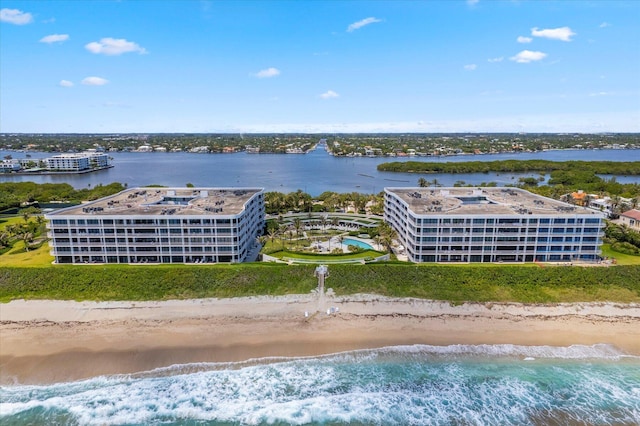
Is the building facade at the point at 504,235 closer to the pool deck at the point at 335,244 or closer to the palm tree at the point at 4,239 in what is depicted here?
the pool deck at the point at 335,244

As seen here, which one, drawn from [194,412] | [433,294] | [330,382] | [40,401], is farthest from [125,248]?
[433,294]

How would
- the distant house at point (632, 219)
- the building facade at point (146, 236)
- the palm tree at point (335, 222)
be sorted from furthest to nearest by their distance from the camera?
the palm tree at point (335, 222), the distant house at point (632, 219), the building facade at point (146, 236)

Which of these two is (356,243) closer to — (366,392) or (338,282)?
(338,282)

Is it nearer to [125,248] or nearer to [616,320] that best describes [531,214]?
[616,320]

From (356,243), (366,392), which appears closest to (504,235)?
(356,243)

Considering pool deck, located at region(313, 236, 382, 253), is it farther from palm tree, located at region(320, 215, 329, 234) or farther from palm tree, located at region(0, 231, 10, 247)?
palm tree, located at region(0, 231, 10, 247)

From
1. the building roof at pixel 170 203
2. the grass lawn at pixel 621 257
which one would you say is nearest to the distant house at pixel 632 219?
the grass lawn at pixel 621 257
